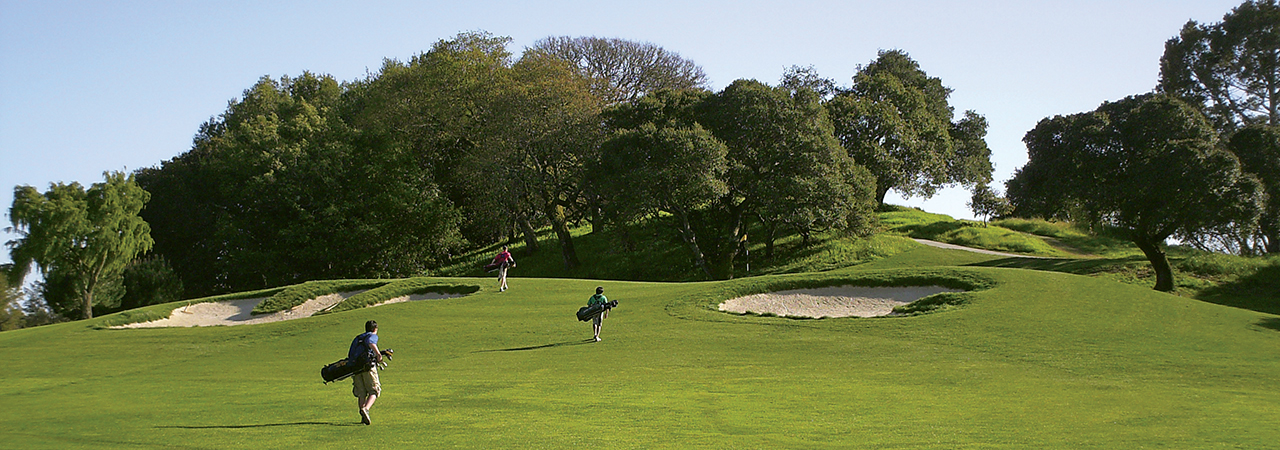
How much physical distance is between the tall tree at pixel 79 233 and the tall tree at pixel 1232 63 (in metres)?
88.5

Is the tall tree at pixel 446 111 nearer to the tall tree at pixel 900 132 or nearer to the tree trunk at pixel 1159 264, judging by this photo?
the tall tree at pixel 900 132

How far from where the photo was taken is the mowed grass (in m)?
13.6

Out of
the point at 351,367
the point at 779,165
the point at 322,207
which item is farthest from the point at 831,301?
the point at 322,207

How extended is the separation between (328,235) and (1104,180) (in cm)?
5278

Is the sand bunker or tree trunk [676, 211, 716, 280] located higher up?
tree trunk [676, 211, 716, 280]

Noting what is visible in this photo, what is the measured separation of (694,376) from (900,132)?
4783cm

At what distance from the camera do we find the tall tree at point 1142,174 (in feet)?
133

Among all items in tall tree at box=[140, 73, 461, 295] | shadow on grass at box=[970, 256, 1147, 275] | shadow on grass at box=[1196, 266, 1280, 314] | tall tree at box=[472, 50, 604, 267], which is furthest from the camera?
tall tree at box=[140, 73, 461, 295]

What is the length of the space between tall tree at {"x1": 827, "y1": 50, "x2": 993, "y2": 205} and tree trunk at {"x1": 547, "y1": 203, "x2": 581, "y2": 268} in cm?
2181

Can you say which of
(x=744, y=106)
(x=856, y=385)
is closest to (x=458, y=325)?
(x=856, y=385)

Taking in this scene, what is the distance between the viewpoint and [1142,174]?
42.3 m

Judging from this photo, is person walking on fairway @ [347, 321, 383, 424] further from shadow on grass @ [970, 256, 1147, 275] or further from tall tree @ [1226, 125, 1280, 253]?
tall tree @ [1226, 125, 1280, 253]

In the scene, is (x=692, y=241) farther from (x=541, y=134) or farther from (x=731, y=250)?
(x=541, y=134)

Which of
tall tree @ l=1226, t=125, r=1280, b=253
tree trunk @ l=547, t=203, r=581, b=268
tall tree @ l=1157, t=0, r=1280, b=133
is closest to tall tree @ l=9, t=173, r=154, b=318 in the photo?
tree trunk @ l=547, t=203, r=581, b=268
